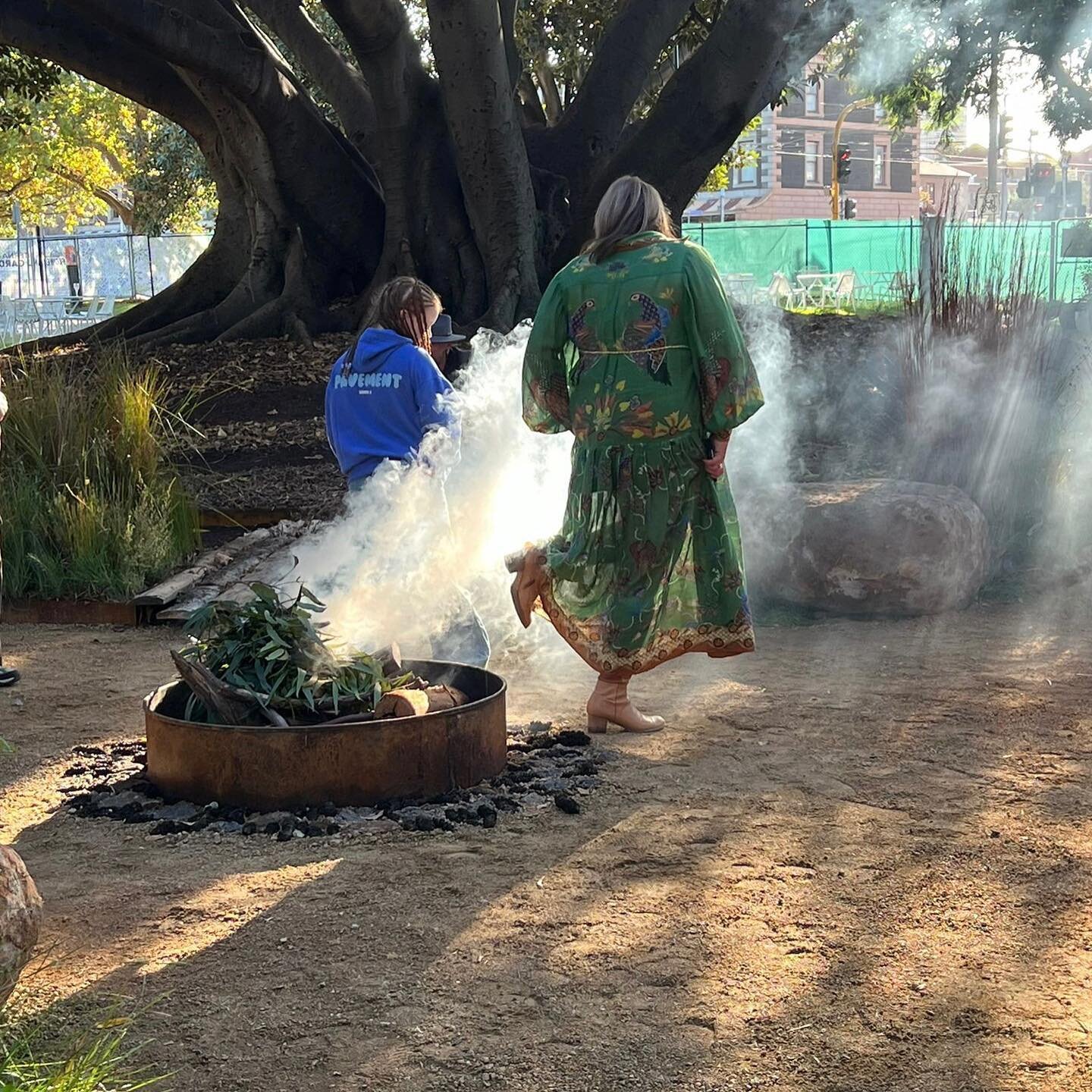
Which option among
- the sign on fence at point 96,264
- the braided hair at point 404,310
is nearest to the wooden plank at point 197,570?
the braided hair at point 404,310

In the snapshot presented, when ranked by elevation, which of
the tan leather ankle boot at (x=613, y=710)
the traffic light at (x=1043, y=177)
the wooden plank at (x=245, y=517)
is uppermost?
the traffic light at (x=1043, y=177)

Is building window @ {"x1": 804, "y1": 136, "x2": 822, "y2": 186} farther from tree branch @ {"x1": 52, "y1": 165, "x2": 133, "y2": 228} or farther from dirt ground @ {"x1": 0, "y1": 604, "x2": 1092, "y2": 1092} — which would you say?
dirt ground @ {"x1": 0, "y1": 604, "x2": 1092, "y2": 1092}

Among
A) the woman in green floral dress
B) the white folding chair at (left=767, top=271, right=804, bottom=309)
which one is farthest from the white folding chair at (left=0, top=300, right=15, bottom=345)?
the woman in green floral dress

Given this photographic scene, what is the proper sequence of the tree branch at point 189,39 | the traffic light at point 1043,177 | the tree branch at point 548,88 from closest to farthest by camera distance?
1. the tree branch at point 189,39
2. the tree branch at point 548,88
3. the traffic light at point 1043,177

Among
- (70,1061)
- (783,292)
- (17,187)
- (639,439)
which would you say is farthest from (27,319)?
(70,1061)

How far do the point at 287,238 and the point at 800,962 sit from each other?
37.8 ft

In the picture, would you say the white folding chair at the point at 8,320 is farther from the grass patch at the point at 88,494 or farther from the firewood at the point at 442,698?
the firewood at the point at 442,698

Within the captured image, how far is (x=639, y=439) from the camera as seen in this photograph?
527 centimetres

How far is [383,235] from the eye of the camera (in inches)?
544

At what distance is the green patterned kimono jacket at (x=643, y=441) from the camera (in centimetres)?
516

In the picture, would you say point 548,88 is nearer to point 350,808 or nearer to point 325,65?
point 325,65

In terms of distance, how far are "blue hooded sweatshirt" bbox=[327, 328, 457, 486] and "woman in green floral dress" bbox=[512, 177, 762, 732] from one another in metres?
0.38

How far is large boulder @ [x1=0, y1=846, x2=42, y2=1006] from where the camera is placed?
2.81 metres

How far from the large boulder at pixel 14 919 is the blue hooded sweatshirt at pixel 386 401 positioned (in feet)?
9.47
